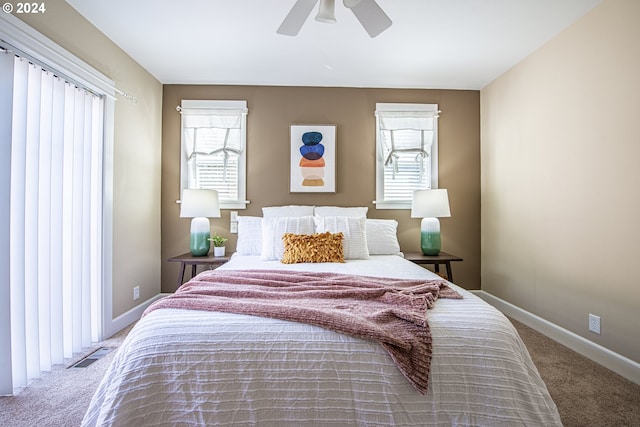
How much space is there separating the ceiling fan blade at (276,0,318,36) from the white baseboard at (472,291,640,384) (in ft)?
9.90

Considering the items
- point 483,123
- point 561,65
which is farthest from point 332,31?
point 483,123

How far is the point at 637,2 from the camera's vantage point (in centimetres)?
197

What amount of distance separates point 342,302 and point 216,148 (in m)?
2.75

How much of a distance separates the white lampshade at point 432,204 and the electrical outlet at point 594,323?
136 centimetres

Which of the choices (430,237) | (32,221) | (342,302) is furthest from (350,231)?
(32,221)

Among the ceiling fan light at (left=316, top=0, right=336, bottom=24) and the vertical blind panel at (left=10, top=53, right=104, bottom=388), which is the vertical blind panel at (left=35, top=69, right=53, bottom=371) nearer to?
the vertical blind panel at (left=10, top=53, right=104, bottom=388)

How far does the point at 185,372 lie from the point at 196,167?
9.40 feet

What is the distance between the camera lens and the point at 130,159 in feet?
9.73

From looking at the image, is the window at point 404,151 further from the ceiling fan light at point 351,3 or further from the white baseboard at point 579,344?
the ceiling fan light at point 351,3

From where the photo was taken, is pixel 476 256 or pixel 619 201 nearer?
pixel 619 201

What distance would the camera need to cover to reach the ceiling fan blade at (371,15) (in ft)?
5.89

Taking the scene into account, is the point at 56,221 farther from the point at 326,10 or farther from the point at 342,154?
the point at 342,154

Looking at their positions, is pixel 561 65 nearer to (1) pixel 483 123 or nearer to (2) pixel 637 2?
(2) pixel 637 2

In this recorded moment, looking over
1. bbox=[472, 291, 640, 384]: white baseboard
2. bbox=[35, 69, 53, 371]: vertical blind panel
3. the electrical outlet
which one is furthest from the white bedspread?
the electrical outlet
